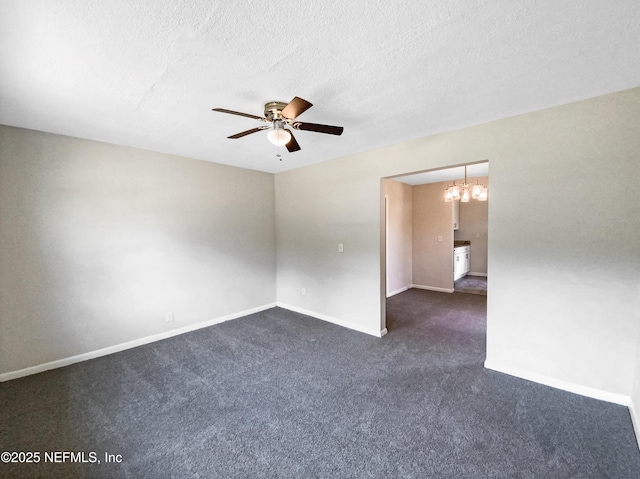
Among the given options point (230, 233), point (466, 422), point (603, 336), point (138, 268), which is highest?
point (230, 233)

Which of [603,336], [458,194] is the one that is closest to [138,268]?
[603,336]

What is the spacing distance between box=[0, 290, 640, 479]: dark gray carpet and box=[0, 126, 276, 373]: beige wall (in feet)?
1.50

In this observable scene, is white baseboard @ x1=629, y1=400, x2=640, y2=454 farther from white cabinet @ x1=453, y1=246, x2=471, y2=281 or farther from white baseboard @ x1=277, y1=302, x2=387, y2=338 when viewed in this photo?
white cabinet @ x1=453, y1=246, x2=471, y2=281

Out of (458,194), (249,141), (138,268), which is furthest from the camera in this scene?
(458,194)

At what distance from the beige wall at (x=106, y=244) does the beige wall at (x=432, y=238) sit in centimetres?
402

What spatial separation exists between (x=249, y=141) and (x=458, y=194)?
4.07 meters

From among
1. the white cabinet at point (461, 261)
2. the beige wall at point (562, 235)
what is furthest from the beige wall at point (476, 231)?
the beige wall at point (562, 235)

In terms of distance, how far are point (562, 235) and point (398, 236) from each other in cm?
364

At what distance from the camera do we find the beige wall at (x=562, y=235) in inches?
77.3

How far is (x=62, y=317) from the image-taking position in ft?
8.96

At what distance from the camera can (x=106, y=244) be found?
298 cm

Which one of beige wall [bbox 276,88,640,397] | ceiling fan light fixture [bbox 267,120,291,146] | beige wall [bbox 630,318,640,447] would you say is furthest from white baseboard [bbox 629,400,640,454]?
ceiling fan light fixture [bbox 267,120,291,146]

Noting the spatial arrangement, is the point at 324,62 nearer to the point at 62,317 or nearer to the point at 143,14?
the point at 143,14

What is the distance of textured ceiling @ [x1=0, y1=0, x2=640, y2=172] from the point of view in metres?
1.21
